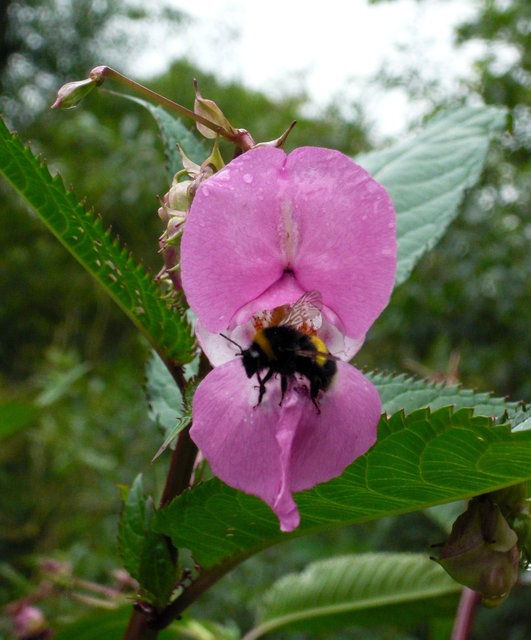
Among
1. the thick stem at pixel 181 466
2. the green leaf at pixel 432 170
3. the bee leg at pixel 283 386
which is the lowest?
the thick stem at pixel 181 466

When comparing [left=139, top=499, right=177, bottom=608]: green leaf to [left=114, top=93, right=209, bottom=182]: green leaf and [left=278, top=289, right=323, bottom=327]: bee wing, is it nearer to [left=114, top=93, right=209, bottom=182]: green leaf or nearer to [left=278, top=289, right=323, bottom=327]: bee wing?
[left=278, top=289, right=323, bottom=327]: bee wing

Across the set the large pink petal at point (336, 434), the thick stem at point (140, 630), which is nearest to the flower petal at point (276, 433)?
the large pink petal at point (336, 434)

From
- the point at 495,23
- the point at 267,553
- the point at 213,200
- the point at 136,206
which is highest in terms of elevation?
the point at 213,200

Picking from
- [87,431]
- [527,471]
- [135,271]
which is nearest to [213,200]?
[135,271]

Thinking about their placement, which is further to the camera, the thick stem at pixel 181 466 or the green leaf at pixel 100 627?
the green leaf at pixel 100 627

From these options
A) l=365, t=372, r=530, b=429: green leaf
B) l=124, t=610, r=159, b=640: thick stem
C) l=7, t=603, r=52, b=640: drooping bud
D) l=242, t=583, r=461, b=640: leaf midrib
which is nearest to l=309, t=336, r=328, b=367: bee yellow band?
l=365, t=372, r=530, b=429: green leaf

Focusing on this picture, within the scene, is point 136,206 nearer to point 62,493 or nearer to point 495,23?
point 62,493

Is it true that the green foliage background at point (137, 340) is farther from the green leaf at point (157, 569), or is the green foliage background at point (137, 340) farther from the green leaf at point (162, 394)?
the green leaf at point (157, 569)
